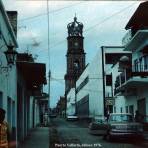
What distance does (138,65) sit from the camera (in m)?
40.1

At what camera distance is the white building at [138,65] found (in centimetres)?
3585

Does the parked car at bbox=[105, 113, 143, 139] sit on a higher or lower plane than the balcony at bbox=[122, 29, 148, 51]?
lower

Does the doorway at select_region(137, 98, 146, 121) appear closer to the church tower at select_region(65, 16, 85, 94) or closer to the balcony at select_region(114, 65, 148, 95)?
the balcony at select_region(114, 65, 148, 95)

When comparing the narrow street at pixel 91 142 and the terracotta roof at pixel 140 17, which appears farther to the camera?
the terracotta roof at pixel 140 17

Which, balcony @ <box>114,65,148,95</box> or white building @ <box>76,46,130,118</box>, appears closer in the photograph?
balcony @ <box>114,65,148,95</box>

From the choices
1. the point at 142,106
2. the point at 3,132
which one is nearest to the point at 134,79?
the point at 142,106

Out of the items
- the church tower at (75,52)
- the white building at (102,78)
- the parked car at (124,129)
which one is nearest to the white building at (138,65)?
the parked car at (124,129)

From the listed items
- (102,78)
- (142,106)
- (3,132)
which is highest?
(102,78)

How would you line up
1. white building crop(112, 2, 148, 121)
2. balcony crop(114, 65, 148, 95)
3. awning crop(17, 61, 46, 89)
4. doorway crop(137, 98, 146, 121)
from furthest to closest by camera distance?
doorway crop(137, 98, 146, 121), white building crop(112, 2, 148, 121), balcony crop(114, 65, 148, 95), awning crop(17, 61, 46, 89)

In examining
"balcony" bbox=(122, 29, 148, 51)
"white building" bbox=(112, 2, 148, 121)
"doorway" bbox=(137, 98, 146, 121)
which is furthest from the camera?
"doorway" bbox=(137, 98, 146, 121)

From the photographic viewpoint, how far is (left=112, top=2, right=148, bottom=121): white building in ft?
118

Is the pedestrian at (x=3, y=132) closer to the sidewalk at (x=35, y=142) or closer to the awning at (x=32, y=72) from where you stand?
the awning at (x=32, y=72)

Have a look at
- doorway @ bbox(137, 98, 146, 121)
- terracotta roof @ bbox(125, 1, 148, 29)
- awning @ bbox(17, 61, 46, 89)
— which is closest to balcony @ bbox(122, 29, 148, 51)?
terracotta roof @ bbox(125, 1, 148, 29)

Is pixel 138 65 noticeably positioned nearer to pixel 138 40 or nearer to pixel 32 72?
pixel 138 40
